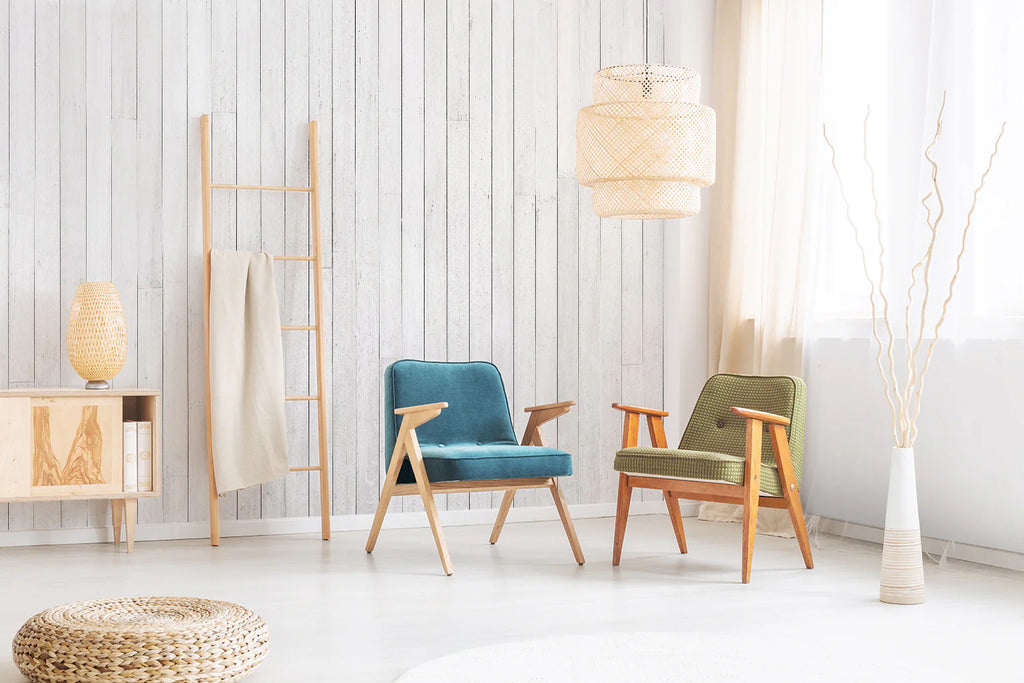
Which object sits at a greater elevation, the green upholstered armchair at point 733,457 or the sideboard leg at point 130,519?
the green upholstered armchair at point 733,457

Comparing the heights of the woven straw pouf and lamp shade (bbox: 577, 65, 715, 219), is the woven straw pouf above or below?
below

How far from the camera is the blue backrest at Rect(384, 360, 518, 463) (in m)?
4.32

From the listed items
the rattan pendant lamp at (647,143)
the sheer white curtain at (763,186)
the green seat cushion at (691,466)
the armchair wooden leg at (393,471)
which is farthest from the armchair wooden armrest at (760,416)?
the armchair wooden leg at (393,471)

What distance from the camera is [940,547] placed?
412 centimetres

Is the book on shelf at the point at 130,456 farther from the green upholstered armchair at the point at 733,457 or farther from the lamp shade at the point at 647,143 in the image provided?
the lamp shade at the point at 647,143

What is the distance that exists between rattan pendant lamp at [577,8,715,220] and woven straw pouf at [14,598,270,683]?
192 cm

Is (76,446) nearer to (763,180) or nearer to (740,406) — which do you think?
(740,406)

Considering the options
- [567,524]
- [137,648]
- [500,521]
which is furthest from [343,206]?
[137,648]

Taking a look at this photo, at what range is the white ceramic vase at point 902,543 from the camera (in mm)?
3342

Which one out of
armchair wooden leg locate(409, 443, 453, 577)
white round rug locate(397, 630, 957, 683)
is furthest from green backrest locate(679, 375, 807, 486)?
white round rug locate(397, 630, 957, 683)

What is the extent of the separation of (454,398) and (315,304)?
2.84 feet

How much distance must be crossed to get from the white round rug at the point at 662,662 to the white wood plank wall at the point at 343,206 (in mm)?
2279

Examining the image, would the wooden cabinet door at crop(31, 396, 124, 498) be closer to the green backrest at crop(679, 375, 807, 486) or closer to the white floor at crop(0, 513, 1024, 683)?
the white floor at crop(0, 513, 1024, 683)

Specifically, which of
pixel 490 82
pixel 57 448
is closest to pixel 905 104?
pixel 490 82
